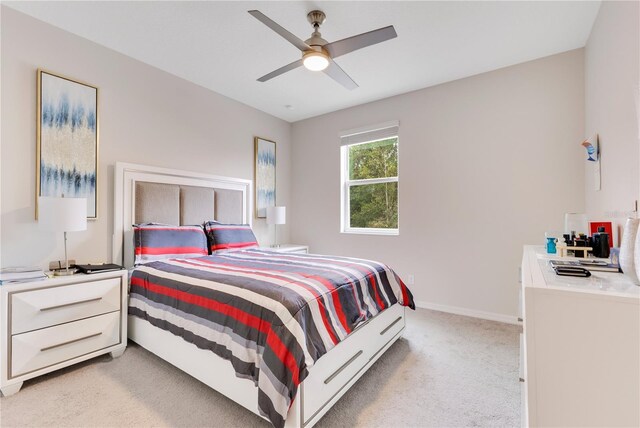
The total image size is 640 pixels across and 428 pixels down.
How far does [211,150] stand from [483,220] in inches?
131

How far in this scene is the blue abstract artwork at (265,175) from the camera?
425cm

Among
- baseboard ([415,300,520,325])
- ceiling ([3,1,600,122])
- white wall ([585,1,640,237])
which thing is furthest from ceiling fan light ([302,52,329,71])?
baseboard ([415,300,520,325])

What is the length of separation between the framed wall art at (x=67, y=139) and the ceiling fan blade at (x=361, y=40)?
2212mm

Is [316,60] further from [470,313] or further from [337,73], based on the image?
[470,313]

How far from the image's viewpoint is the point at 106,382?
1.97m

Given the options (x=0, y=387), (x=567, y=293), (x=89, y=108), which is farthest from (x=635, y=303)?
(x=89, y=108)

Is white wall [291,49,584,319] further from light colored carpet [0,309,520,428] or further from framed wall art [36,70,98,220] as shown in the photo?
framed wall art [36,70,98,220]

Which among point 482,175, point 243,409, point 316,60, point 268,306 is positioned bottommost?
point 243,409

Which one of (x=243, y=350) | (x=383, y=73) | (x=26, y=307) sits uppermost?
(x=383, y=73)

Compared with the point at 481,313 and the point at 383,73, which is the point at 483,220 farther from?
the point at 383,73

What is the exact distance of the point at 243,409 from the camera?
5.60 feet

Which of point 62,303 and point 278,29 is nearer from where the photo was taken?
point 278,29

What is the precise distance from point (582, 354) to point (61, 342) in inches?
112

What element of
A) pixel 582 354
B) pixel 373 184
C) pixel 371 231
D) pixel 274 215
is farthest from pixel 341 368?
pixel 373 184
